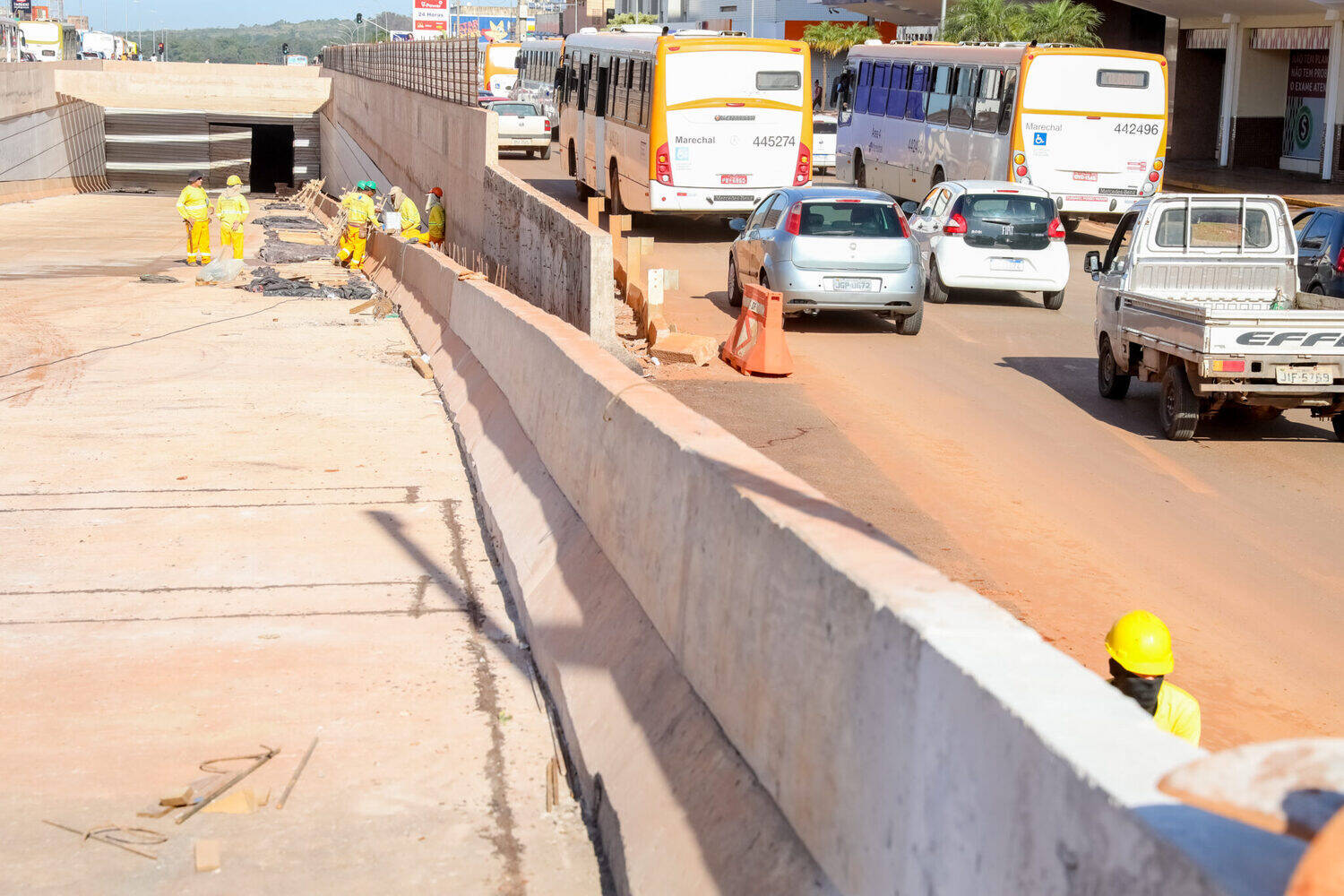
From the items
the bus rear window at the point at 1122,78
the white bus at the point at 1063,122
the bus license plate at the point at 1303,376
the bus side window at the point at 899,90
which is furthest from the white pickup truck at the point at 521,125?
the bus license plate at the point at 1303,376

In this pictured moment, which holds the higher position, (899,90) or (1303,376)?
(899,90)

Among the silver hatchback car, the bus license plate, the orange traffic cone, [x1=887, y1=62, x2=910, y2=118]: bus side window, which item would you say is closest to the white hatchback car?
the silver hatchback car

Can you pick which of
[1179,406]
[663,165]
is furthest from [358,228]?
[1179,406]

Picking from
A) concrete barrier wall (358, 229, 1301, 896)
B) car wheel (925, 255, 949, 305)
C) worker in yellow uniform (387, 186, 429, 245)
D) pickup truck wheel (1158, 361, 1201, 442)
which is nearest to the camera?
concrete barrier wall (358, 229, 1301, 896)

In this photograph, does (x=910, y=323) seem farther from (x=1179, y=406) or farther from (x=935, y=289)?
(x=1179, y=406)

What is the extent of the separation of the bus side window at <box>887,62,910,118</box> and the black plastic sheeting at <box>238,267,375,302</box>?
13990 millimetres

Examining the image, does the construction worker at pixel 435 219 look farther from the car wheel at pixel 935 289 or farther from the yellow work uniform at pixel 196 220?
the car wheel at pixel 935 289

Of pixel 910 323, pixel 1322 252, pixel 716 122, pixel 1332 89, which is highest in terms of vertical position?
pixel 1332 89

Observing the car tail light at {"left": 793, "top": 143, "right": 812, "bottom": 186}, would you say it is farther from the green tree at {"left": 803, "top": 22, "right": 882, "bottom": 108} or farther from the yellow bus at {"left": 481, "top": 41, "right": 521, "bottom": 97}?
the green tree at {"left": 803, "top": 22, "right": 882, "bottom": 108}

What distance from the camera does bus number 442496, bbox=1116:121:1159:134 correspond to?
2859 centimetres

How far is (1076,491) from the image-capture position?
37.2ft

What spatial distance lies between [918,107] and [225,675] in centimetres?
2781

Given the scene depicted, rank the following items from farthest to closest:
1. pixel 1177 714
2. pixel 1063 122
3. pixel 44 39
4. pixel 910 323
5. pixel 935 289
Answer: pixel 44 39, pixel 1063 122, pixel 935 289, pixel 910 323, pixel 1177 714

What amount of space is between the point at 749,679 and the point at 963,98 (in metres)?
27.4
